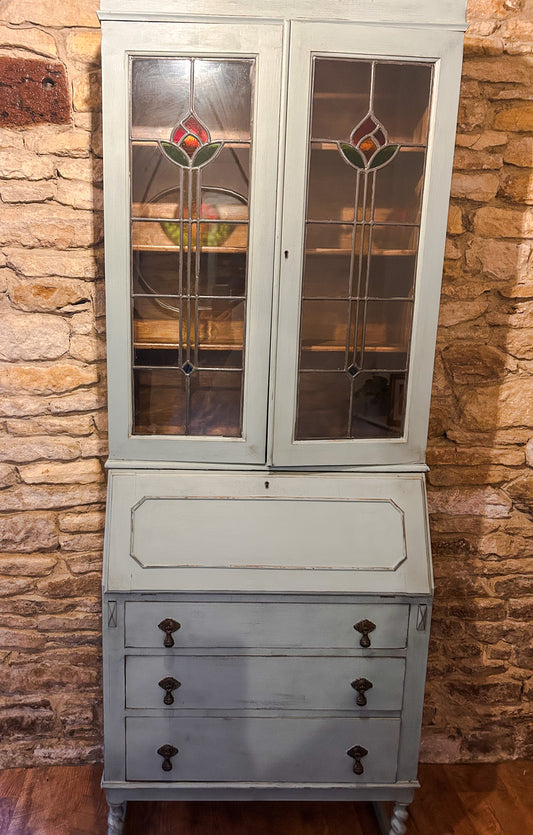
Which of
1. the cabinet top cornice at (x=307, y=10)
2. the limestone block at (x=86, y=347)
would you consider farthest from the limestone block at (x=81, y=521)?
the cabinet top cornice at (x=307, y=10)

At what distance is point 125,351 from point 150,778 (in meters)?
1.32

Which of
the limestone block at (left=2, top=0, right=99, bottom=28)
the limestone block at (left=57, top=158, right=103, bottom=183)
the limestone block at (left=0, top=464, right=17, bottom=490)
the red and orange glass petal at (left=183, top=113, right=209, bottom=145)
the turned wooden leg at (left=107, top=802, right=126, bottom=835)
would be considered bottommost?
the turned wooden leg at (left=107, top=802, right=126, bottom=835)

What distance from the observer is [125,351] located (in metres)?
1.84

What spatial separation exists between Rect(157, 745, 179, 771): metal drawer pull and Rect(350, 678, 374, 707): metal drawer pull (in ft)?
1.90

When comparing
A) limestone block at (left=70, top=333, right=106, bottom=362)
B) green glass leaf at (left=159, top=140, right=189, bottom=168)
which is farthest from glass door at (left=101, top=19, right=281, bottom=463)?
limestone block at (left=70, top=333, right=106, bottom=362)

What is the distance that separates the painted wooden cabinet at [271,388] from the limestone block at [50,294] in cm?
47

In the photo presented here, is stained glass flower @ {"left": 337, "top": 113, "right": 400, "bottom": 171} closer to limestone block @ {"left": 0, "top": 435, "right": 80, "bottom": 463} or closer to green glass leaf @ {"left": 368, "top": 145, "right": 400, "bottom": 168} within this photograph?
green glass leaf @ {"left": 368, "top": 145, "right": 400, "bottom": 168}

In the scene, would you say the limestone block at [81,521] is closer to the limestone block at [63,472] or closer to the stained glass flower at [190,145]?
the limestone block at [63,472]

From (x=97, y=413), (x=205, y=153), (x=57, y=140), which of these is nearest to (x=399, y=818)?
(x=97, y=413)

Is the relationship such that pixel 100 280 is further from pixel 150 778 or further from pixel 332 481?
pixel 150 778

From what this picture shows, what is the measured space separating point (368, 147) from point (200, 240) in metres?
0.54

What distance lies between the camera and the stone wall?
7.01 feet

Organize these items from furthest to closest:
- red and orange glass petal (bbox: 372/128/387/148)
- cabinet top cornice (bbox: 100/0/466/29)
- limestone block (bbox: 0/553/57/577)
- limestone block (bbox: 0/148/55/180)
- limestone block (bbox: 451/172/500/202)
Answer: limestone block (bbox: 0/553/57/577) → limestone block (bbox: 451/172/500/202) → limestone block (bbox: 0/148/55/180) → red and orange glass petal (bbox: 372/128/387/148) → cabinet top cornice (bbox: 100/0/466/29)

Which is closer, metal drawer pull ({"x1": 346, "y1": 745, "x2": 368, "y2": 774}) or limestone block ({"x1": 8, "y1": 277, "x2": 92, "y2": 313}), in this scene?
metal drawer pull ({"x1": 346, "y1": 745, "x2": 368, "y2": 774})
